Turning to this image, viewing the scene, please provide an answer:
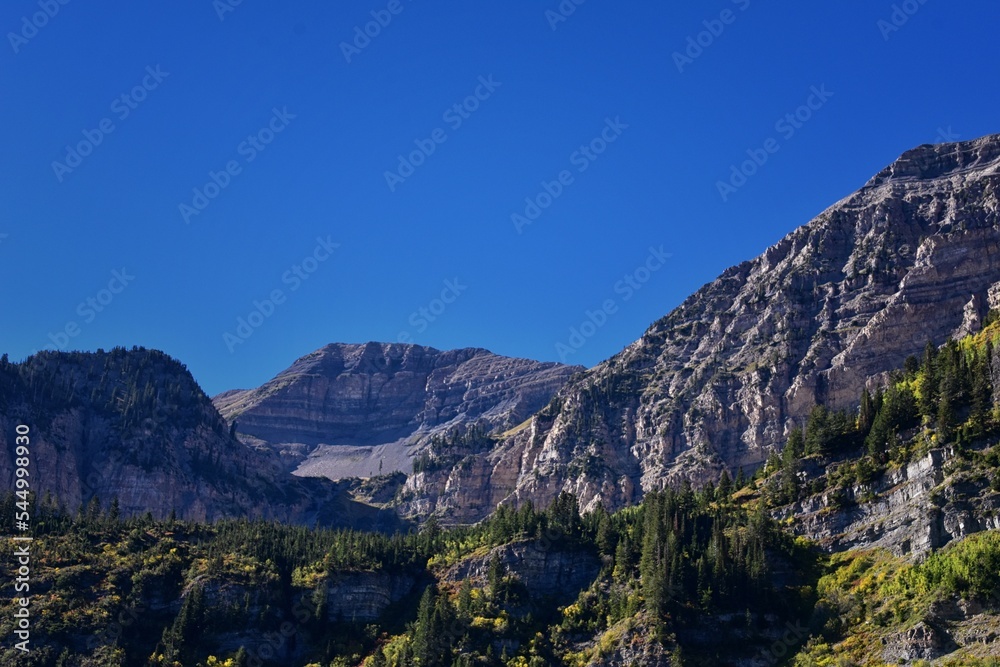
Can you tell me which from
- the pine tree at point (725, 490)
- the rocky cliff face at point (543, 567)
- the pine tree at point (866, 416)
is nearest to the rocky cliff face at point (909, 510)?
the pine tree at point (866, 416)

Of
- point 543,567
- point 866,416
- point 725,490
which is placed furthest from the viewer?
point 725,490

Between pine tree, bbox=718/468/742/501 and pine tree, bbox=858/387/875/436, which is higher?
pine tree, bbox=858/387/875/436

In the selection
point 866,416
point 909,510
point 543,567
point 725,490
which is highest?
point 866,416

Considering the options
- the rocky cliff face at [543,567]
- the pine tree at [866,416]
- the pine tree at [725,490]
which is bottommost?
the rocky cliff face at [543,567]

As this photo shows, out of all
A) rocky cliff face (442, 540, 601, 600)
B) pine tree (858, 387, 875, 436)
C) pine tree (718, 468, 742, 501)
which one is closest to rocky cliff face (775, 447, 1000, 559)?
pine tree (858, 387, 875, 436)

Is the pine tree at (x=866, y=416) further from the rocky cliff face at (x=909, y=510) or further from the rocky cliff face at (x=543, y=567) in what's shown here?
the rocky cliff face at (x=543, y=567)

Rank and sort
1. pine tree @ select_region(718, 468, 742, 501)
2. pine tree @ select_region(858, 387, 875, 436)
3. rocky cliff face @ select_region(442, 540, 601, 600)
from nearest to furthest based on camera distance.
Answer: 1. pine tree @ select_region(858, 387, 875, 436)
2. rocky cliff face @ select_region(442, 540, 601, 600)
3. pine tree @ select_region(718, 468, 742, 501)

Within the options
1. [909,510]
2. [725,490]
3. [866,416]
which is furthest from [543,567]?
Answer: [909,510]

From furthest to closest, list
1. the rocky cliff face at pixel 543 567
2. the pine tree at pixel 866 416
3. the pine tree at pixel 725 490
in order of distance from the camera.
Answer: the pine tree at pixel 725 490
the rocky cliff face at pixel 543 567
the pine tree at pixel 866 416

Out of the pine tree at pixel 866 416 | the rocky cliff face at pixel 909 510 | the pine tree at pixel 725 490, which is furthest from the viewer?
the pine tree at pixel 725 490

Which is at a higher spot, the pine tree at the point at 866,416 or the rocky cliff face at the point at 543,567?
the pine tree at the point at 866,416

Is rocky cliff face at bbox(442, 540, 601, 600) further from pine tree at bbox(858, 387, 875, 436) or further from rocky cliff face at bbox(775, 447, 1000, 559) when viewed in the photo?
pine tree at bbox(858, 387, 875, 436)

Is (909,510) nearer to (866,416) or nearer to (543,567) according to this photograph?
(866,416)

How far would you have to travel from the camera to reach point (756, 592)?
5221 inches
